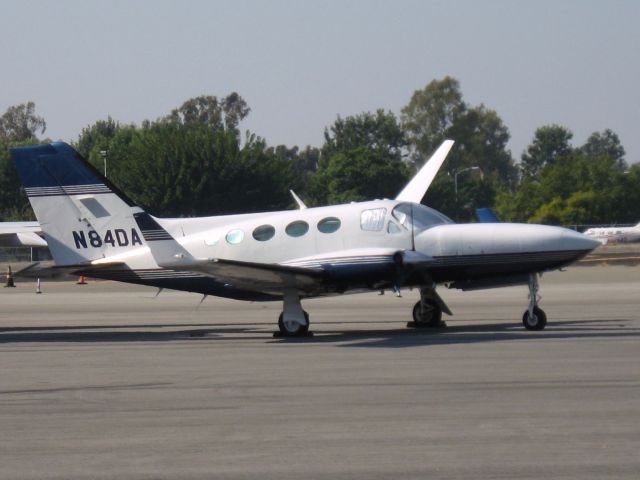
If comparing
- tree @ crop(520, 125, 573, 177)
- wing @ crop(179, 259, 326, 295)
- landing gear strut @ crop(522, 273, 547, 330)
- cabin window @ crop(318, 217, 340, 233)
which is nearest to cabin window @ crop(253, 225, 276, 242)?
cabin window @ crop(318, 217, 340, 233)

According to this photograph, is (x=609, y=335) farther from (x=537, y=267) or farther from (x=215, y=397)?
(x=215, y=397)

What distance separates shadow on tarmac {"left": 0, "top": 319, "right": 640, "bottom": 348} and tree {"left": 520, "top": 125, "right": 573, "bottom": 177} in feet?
503

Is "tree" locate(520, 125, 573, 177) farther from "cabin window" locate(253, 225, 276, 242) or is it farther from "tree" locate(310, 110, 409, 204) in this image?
"cabin window" locate(253, 225, 276, 242)

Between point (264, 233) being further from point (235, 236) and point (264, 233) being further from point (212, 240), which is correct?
point (212, 240)

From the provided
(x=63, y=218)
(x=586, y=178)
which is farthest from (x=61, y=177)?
(x=586, y=178)

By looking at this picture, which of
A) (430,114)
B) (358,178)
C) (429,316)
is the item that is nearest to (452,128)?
(430,114)

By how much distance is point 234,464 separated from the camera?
8.91 meters

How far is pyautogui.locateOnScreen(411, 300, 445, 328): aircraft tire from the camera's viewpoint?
73.6ft

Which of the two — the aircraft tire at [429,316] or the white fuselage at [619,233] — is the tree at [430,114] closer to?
the white fuselage at [619,233]

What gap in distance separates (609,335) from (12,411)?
437 inches

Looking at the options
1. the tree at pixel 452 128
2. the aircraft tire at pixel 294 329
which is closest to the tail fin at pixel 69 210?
the aircraft tire at pixel 294 329

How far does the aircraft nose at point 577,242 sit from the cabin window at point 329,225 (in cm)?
403

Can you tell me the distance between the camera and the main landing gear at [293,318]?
67.8ft

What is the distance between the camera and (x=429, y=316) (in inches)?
885
